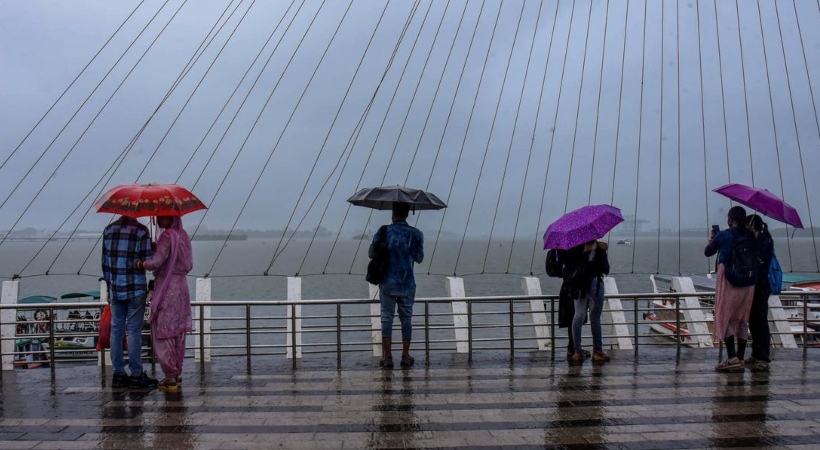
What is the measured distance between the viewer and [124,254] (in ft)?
18.3

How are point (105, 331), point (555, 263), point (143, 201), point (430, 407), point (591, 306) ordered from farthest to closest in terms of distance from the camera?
point (555, 263) → point (591, 306) → point (105, 331) → point (143, 201) → point (430, 407)

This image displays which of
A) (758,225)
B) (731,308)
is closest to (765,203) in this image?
(758,225)

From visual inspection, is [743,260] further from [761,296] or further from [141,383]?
[141,383]

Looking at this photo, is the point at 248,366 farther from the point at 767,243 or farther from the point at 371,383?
the point at 767,243

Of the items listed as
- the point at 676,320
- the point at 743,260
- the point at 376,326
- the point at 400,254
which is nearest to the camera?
the point at 743,260

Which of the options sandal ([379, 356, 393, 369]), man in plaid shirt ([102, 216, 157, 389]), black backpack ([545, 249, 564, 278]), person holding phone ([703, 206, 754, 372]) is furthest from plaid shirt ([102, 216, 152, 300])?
person holding phone ([703, 206, 754, 372])

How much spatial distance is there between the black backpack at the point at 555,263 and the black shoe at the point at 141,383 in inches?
166

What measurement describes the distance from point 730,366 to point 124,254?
19.5ft

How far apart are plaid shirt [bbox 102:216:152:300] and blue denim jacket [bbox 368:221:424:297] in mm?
2241

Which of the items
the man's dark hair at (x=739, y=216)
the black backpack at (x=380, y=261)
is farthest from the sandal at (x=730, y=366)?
the black backpack at (x=380, y=261)

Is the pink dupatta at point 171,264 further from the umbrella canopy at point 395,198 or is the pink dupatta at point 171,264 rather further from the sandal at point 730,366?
the sandal at point 730,366

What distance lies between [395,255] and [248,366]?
2.02m

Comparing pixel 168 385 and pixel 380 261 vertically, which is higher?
pixel 380 261

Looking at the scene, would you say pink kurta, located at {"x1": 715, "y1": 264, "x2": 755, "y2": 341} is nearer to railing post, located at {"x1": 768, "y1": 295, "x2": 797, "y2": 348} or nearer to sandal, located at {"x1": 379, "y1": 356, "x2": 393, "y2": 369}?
railing post, located at {"x1": 768, "y1": 295, "x2": 797, "y2": 348}
